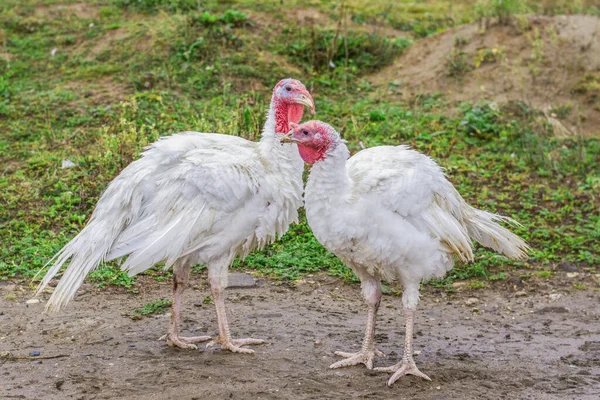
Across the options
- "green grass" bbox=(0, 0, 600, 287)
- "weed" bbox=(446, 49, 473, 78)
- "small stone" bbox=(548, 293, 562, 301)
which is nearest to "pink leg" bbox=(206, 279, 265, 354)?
"green grass" bbox=(0, 0, 600, 287)

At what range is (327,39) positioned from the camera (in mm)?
11320

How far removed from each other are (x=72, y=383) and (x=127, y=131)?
173 inches

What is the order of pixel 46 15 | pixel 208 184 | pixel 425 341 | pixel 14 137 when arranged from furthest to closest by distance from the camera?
1. pixel 46 15
2. pixel 14 137
3. pixel 425 341
4. pixel 208 184

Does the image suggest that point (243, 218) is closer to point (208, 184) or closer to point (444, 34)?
point (208, 184)

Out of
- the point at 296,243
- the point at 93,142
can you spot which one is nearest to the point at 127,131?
the point at 93,142

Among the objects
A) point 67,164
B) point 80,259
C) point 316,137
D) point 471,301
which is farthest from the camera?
point 67,164

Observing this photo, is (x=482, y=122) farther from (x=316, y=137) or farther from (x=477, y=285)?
(x=316, y=137)

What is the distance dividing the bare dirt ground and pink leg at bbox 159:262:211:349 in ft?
0.26

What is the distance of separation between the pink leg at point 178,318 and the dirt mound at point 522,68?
5531 mm

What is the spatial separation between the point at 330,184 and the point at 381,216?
404mm

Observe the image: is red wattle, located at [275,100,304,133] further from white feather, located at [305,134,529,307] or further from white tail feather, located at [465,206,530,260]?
white tail feather, located at [465,206,530,260]

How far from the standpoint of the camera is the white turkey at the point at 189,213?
5.66m

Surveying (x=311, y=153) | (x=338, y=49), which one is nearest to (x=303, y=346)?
(x=311, y=153)

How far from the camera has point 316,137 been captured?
5.30m
